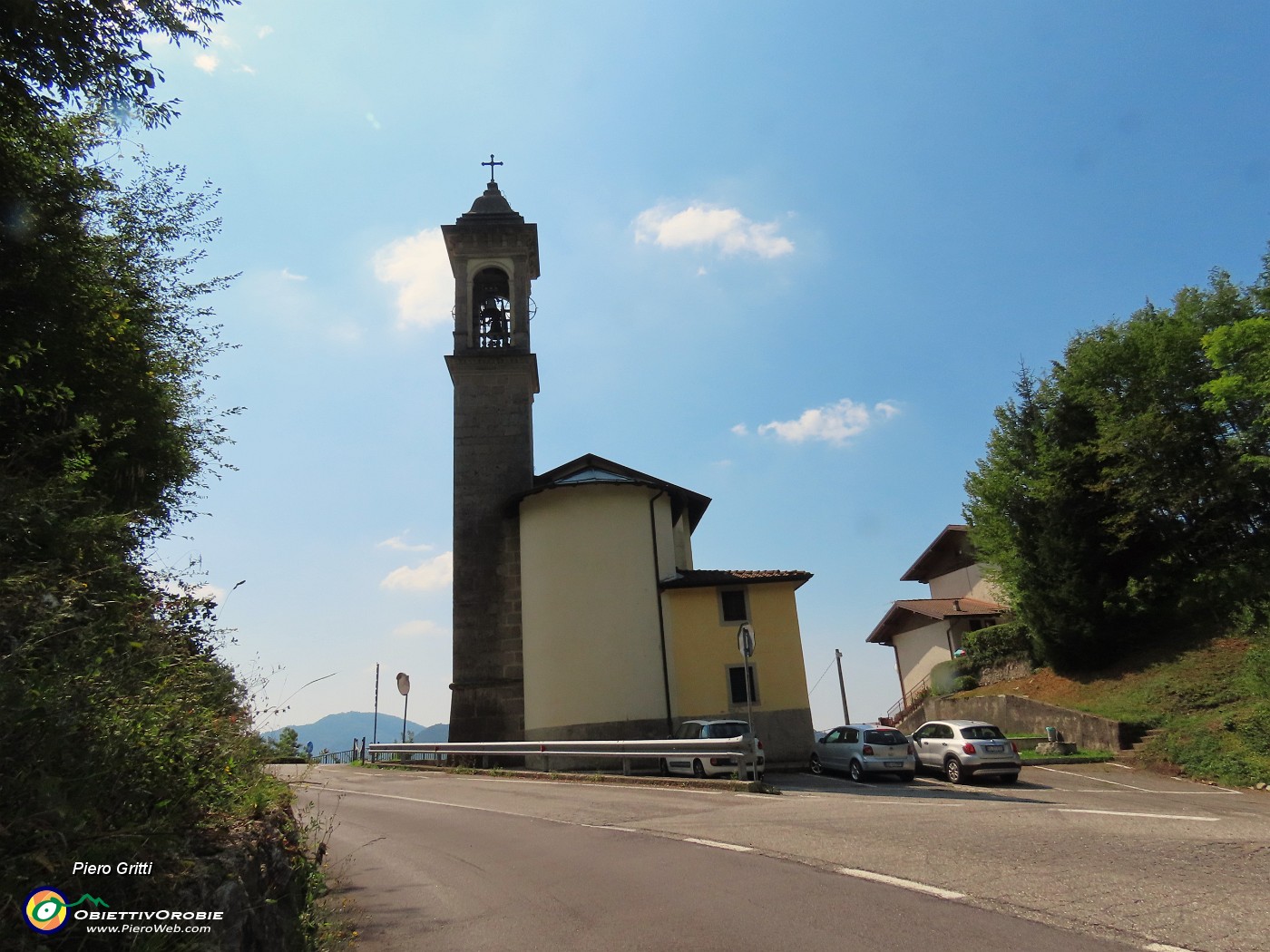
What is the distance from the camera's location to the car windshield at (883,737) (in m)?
18.7

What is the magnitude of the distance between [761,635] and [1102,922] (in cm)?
1874

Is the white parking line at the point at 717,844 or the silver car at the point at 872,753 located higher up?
the silver car at the point at 872,753

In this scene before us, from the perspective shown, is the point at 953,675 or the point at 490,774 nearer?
the point at 490,774

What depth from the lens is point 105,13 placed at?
264 inches

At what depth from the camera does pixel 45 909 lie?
303cm

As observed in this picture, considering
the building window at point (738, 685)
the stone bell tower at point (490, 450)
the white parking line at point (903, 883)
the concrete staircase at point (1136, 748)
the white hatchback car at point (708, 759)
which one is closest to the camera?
the white parking line at point (903, 883)

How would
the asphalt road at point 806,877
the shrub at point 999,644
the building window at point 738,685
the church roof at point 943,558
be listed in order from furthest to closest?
1. the church roof at point 943,558
2. the shrub at point 999,644
3. the building window at point 738,685
4. the asphalt road at point 806,877

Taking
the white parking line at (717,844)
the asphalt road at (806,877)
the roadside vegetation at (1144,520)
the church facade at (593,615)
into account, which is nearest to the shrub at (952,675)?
the roadside vegetation at (1144,520)

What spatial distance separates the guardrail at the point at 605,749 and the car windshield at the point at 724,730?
972 mm

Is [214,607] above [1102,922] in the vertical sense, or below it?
above

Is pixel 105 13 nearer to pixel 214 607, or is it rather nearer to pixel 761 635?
pixel 214 607

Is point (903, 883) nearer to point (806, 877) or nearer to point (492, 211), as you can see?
point (806, 877)

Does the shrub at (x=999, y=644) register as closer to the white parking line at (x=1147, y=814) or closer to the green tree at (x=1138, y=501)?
the green tree at (x=1138, y=501)

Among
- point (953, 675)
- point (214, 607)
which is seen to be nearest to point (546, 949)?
point (214, 607)
